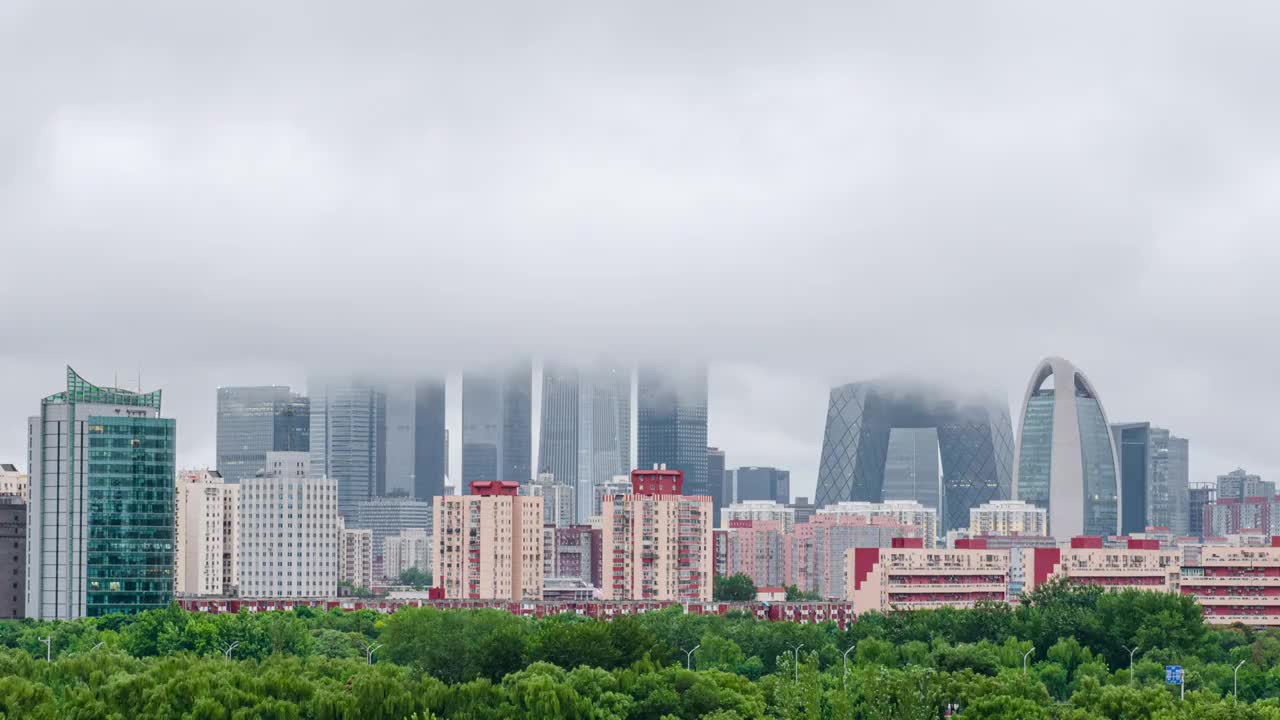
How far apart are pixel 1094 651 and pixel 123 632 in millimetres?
→ 80408

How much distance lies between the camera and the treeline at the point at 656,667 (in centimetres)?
11150

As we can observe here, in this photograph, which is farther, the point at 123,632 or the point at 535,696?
the point at 123,632

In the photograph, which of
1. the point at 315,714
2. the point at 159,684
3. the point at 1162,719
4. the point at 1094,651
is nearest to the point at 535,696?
the point at 315,714

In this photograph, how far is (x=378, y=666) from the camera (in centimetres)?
13462

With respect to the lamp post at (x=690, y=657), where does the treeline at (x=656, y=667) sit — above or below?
above

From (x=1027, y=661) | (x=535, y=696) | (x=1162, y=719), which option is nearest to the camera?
(x=1162, y=719)

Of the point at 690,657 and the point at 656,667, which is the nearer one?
the point at 656,667

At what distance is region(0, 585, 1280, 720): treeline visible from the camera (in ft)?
366

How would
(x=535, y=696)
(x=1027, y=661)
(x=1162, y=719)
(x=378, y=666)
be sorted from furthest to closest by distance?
(x=1027, y=661), (x=378, y=666), (x=535, y=696), (x=1162, y=719)

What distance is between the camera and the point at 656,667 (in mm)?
135000

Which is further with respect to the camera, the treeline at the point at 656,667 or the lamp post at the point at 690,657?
the lamp post at the point at 690,657

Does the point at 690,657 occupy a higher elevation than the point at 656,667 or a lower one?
lower

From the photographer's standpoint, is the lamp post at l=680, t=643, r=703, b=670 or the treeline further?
the lamp post at l=680, t=643, r=703, b=670

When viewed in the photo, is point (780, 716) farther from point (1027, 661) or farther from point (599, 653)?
point (1027, 661)
